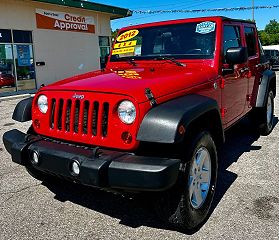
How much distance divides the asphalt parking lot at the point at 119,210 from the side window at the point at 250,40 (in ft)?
5.65

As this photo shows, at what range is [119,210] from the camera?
11.0 feet

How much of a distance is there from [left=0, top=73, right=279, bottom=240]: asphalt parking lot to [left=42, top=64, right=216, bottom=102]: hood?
1.17 m

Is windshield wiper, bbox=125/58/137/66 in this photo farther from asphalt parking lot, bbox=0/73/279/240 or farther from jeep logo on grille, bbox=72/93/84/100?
asphalt parking lot, bbox=0/73/279/240

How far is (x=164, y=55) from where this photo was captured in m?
4.14

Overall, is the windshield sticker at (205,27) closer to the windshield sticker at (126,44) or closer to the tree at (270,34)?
the windshield sticker at (126,44)

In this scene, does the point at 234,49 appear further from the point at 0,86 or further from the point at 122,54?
the point at 0,86

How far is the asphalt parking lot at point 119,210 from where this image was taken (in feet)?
9.53

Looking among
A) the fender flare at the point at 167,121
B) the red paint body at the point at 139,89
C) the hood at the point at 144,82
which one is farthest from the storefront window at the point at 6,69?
the fender flare at the point at 167,121

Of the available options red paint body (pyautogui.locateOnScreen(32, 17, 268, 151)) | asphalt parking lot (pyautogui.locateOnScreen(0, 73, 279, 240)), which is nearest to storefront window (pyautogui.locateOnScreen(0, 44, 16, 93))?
asphalt parking lot (pyautogui.locateOnScreen(0, 73, 279, 240))

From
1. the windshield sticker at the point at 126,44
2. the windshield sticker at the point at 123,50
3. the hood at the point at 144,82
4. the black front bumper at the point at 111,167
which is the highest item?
the windshield sticker at the point at 126,44

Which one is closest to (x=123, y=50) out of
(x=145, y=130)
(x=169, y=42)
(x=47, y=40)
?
(x=169, y=42)

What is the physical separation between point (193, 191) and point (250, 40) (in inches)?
126

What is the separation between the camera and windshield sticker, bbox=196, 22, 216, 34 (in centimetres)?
402

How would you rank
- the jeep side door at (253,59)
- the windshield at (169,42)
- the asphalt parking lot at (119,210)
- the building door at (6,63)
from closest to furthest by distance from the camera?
the asphalt parking lot at (119,210) < the windshield at (169,42) < the jeep side door at (253,59) < the building door at (6,63)
